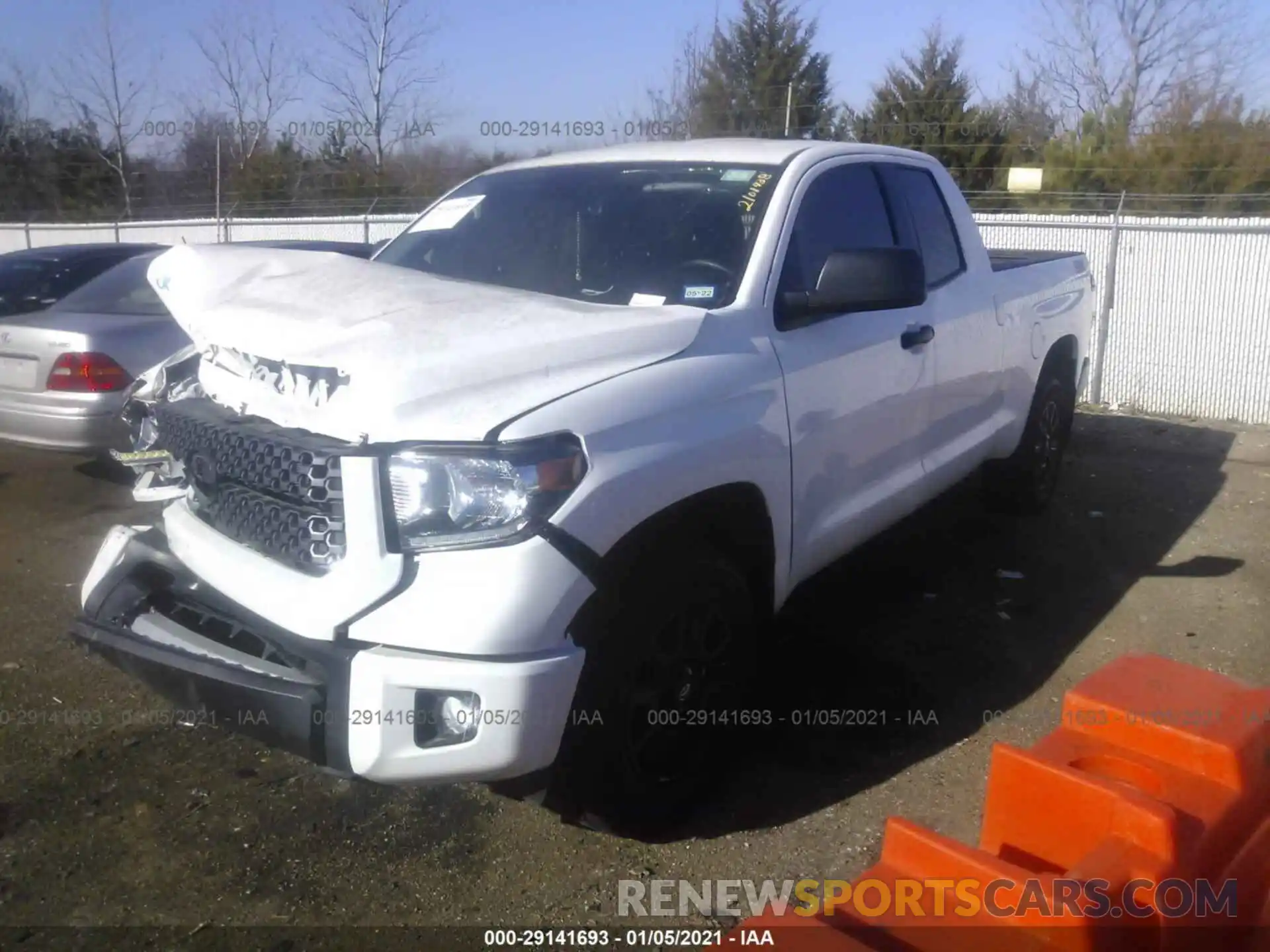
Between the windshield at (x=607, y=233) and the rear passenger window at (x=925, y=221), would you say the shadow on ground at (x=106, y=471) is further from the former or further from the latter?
the rear passenger window at (x=925, y=221)

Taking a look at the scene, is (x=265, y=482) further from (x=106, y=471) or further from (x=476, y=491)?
(x=106, y=471)

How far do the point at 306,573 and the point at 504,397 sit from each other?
0.68m

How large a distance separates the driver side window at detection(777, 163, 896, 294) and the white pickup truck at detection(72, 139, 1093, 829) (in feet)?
0.06

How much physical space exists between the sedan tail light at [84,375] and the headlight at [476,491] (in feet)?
14.2

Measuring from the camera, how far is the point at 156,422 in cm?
348

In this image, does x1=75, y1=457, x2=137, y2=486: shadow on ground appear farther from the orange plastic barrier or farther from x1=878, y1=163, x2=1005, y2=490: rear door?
the orange plastic barrier

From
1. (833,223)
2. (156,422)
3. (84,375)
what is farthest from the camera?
(84,375)

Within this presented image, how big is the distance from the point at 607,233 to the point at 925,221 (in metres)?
1.68

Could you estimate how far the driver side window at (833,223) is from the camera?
3.74 meters

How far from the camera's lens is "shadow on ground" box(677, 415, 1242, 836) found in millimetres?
3662

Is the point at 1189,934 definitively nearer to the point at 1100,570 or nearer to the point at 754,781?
the point at 754,781

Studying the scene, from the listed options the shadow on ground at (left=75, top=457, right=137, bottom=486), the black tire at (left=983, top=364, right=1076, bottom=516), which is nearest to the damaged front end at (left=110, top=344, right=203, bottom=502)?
the shadow on ground at (left=75, top=457, right=137, bottom=486)

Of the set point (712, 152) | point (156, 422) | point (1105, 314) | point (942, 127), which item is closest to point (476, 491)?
point (156, 422)

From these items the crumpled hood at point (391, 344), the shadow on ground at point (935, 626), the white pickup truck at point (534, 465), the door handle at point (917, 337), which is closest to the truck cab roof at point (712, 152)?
the white pickup truck at point (534, 465)
